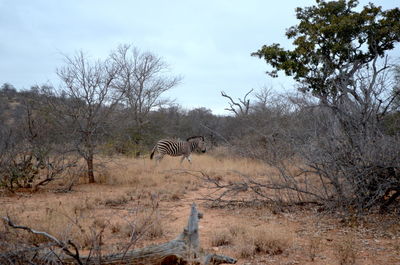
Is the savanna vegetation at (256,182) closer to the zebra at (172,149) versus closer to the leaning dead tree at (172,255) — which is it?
the leaning dead tree at (172,255)

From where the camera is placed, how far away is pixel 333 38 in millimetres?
12359

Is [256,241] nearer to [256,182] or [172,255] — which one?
[172,255]

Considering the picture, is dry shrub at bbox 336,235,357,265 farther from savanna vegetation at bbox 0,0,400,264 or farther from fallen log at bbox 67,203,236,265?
fallen log at bbox 67,203,236,265

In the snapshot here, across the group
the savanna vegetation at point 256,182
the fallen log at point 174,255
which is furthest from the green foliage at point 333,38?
the fallen log at point 174,255

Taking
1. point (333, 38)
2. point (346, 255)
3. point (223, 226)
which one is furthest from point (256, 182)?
point (333, 38)

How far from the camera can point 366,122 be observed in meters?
6.16

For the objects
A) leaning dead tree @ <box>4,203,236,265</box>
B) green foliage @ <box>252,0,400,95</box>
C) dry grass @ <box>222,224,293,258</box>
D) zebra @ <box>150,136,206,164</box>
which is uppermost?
green foliage @ <box>252,0,400,95</box>

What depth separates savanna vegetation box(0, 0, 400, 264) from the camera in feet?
14.8

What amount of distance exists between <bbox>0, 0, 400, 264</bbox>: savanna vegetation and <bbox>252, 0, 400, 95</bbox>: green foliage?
46 millimetres

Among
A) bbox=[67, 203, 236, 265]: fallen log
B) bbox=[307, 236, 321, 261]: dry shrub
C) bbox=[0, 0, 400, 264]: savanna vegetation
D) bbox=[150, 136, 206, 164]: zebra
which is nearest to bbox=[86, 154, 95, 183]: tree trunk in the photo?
bbox=[0, 0, 400, 264]: savanna vegetation

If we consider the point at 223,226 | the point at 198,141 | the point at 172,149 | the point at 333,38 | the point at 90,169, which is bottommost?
the point at 223,226

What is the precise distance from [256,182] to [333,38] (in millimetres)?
7305

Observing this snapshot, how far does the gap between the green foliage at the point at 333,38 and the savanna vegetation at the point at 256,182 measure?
5cm

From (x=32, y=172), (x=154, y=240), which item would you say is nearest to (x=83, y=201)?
(x=32, y=172)
